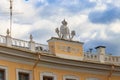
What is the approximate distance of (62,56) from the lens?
3466cm

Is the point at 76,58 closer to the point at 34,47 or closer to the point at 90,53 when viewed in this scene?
the point at 90,53

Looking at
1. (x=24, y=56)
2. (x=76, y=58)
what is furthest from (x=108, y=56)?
(x=24, y=56)

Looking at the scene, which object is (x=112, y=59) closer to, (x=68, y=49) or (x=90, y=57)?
(x=90, y=57)

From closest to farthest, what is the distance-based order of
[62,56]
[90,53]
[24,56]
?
1. [24,56]
2. [62,56]
3. [90,53]

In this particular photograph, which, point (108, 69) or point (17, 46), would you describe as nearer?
point (17, 46)

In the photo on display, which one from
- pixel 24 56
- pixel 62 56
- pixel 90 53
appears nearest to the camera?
pixel 24 56

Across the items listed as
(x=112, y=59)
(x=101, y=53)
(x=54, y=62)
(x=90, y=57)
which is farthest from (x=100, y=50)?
(x=54, y=62)

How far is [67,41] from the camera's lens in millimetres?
35250

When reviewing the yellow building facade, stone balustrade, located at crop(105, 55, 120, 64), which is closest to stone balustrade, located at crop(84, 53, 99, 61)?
the yellow building facade

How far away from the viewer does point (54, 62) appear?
3359 cm

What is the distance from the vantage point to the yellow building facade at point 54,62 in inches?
1217

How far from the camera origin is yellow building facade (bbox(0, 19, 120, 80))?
3092cm

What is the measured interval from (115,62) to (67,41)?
528 cm

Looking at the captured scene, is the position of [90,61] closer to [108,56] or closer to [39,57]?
[108,56]
